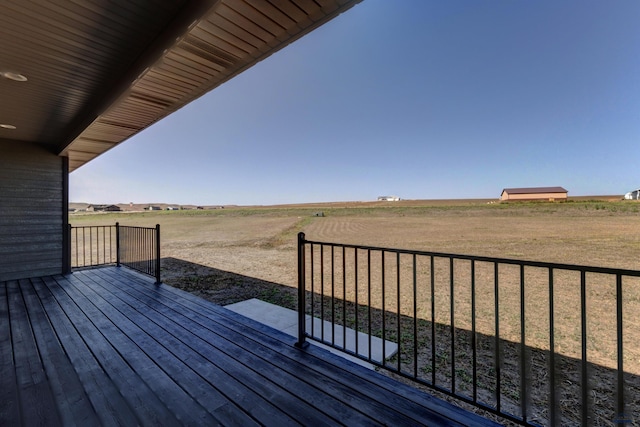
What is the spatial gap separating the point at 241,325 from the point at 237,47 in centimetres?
234

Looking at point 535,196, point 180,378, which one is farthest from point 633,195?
point 180,378

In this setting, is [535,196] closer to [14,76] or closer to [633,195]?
[633,195]

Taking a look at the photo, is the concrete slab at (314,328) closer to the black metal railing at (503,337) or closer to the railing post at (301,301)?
the black metal railing at (503,337)

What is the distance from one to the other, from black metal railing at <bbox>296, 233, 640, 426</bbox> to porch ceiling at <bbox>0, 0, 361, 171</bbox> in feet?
4.68

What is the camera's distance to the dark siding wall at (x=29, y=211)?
4.13 m

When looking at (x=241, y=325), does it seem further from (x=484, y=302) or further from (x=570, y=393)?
(x=484, y=302)

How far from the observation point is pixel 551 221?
18938 mm

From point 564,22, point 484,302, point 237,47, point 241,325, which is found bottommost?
point 484,302

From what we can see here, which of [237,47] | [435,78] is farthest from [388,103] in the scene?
[237,47]

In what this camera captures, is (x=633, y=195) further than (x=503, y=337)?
Yes

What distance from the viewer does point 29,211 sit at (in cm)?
431

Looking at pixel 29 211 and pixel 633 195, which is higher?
pixel 633 195

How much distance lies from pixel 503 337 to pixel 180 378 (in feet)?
12.5

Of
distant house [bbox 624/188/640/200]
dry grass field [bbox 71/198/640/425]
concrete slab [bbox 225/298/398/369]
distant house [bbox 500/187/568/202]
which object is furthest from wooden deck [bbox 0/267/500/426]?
distant house [bbox 500/187/568/202]
